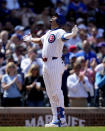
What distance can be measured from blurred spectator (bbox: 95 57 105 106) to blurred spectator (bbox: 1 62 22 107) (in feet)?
6.30

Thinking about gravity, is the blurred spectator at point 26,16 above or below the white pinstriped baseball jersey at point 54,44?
above

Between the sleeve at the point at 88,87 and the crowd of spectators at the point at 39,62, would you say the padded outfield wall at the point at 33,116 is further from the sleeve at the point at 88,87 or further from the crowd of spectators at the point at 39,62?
the sleeve at the point at 88,87

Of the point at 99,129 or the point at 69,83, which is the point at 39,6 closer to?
the point at 69,83

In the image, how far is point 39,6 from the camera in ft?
59.0

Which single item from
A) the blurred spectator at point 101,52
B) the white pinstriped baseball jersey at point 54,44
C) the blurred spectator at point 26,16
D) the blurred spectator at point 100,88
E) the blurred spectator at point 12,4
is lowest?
the blurred spectator at point 100,88

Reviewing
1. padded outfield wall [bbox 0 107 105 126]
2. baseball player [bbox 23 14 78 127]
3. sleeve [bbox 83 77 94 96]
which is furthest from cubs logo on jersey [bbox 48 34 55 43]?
sleeve [bbox 83 77 94 96]

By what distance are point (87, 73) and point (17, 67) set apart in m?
1.82

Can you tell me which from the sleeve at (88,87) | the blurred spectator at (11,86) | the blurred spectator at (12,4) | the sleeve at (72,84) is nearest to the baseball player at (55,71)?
the blurred spectator at (11,86)

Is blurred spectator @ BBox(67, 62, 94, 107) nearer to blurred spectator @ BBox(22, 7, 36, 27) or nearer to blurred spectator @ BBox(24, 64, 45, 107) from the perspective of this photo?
blurred spectator @ BBox(24, 64, 45, 107)

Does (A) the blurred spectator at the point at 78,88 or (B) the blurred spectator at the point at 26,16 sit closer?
(A) the blurred spectator at the point at 78,88

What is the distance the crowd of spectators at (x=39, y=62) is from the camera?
12148 mm

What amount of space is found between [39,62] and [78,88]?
160 cm

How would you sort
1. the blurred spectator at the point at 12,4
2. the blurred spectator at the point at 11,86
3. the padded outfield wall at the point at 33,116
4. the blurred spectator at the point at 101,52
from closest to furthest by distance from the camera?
the padded outfield wall at the point at 33,116 < the blurred spectator at the point at 11,86 < the blurred spectator at the point at 101,52 < the blurred spectator at the point at 12,4

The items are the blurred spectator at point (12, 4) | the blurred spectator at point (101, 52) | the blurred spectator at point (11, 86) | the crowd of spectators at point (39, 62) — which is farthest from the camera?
the blurred spectator at point (12, 4)
